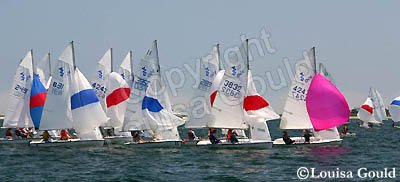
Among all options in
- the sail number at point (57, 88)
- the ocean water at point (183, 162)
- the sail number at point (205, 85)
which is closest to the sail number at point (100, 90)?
the sail number at point (57, 88)

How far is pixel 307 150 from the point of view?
137 ft

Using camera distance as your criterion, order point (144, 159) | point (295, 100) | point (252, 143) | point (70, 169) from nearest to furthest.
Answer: point (70, 169), point (144, 159), point (252, 143), point (295, 100)

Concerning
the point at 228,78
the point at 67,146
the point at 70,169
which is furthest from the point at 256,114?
the point at 70,169

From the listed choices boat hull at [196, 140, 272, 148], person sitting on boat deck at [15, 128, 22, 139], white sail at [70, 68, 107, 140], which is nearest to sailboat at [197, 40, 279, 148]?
boat hull at [196, 140, 272, 148]

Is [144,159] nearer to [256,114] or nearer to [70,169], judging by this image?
[70,169]

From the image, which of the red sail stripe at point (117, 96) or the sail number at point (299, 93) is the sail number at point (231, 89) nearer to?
the sail number at point (299, 93)

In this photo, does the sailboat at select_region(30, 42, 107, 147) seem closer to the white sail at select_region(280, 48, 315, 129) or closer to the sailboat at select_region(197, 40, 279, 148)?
the sailboat at select_region(197, 40, 279, 148)

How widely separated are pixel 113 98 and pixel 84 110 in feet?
28.4

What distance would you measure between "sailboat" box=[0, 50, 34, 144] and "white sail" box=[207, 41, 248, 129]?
1662 centimetres

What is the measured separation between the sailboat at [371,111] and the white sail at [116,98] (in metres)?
44.5

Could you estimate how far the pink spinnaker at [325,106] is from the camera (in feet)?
149

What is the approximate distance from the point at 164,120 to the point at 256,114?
6.09 m

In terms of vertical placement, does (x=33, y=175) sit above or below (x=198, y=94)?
below

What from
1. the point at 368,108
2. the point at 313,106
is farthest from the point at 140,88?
the point at 368,108
